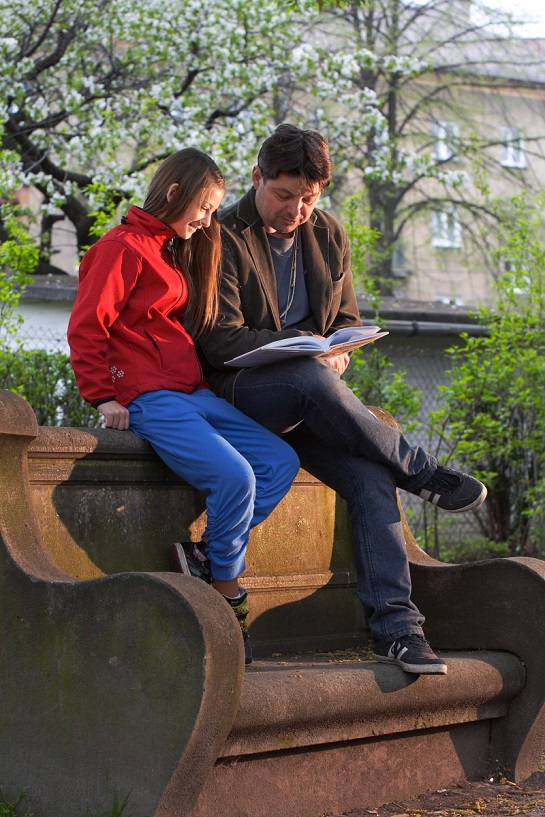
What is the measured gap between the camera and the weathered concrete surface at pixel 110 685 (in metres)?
2.75

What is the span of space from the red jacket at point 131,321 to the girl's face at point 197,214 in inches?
2.0

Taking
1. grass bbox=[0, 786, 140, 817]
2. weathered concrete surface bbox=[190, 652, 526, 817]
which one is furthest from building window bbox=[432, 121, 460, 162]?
grass bbox=[0, 786, 140, 817]

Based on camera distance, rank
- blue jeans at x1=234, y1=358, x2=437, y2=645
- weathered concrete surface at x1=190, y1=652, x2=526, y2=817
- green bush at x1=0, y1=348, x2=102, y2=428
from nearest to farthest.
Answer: weathered concrete surface at x1=190, y1=652, x2=526, y2=817
blue jeans at x1=234, y1=358, x2=437, y2=645
green bush at x1=0, y1=348, x2=102, y2=428

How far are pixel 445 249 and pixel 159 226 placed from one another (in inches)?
984

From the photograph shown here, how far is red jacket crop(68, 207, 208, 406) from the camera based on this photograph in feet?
12.1

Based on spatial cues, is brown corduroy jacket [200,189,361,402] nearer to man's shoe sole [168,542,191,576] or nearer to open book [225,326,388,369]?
open book [225,326,388,369]

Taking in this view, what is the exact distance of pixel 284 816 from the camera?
3.29 m

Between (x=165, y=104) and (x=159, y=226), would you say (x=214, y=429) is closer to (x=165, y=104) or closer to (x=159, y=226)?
(x=159, y=226)

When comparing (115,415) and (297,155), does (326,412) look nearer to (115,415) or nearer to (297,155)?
(115,415)

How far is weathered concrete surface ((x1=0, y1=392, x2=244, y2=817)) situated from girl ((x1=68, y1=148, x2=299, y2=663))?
64cm

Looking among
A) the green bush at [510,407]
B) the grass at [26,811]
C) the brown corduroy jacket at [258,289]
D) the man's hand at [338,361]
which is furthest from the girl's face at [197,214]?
the green bush at [510,407]

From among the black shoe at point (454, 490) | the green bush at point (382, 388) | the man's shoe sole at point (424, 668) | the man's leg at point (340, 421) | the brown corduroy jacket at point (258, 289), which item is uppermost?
the brown corduroy jacket at point (258, 289)

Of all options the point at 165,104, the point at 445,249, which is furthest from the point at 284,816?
the point at 445,249

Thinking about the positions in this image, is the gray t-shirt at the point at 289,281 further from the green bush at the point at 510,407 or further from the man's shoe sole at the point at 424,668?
the green bush at the point at 510,407
